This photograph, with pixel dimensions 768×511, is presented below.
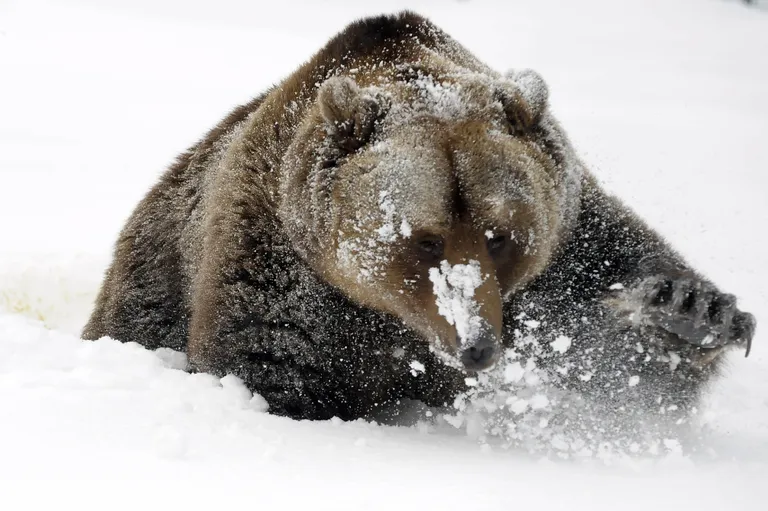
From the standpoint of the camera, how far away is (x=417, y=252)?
397cm

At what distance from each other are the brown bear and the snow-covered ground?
46 cm

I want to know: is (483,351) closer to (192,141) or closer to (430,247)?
(430,247)

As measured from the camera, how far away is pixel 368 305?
4.61 m

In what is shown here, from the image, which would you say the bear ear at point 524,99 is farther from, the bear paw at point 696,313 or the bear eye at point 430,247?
the bear paw at point 696,313

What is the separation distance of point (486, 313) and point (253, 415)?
1.18 metres

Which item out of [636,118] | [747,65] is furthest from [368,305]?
[747,65]

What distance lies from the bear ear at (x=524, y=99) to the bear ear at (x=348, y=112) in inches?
26.0

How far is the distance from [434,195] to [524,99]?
1.00 m

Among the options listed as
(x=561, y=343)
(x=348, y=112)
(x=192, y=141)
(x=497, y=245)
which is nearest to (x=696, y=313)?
(x=561, y=343)

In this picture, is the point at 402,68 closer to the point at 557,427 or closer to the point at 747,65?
the point at 557,427

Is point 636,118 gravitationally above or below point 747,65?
below

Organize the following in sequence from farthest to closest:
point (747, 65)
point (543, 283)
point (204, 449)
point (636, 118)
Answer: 1. point (747, 65)
2. point (636, 118)
3. point (543, 283)
4. point (204, 449)

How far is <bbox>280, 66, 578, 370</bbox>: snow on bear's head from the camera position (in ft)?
12.8

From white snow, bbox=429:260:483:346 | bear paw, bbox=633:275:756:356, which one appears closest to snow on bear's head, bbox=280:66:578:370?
white snow, bbox=429:260:483:346
